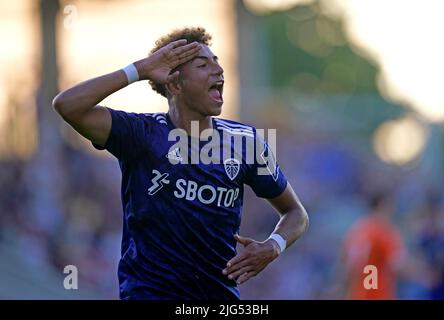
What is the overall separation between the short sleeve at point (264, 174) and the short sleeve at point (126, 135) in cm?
78

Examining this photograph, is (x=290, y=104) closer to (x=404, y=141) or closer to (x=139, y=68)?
(x=404, y=141)

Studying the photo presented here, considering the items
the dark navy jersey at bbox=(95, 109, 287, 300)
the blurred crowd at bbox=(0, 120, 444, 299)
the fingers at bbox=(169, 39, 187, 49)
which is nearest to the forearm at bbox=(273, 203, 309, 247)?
the dark navy jersey at bbox=(95, 109, 287, 300)

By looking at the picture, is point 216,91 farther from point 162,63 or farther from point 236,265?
point 236,265

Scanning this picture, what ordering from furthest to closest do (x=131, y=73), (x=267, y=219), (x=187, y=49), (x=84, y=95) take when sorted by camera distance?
(x=267, y=219), (x=187, y=49), (x=131, y=73), (x=84, y=95)

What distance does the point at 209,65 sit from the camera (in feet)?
24.4

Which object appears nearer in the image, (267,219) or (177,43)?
(177,43)

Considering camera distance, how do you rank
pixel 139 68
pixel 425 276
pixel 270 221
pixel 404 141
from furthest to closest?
pixel 404 141, pixel 270 221, pixel 425 276, pixel 139 68

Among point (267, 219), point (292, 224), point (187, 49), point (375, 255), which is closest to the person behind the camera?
point (187, 49)

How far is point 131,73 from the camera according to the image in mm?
7004

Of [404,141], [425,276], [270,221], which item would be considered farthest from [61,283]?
[404,141]

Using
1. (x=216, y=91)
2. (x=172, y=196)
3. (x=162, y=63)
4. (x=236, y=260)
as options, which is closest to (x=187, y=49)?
(x=162, y=63)

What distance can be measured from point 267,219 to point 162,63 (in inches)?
541

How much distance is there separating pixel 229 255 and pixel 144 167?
0.80m

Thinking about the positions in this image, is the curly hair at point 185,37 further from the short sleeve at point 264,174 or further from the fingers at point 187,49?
the short sleeve at point 264,174
